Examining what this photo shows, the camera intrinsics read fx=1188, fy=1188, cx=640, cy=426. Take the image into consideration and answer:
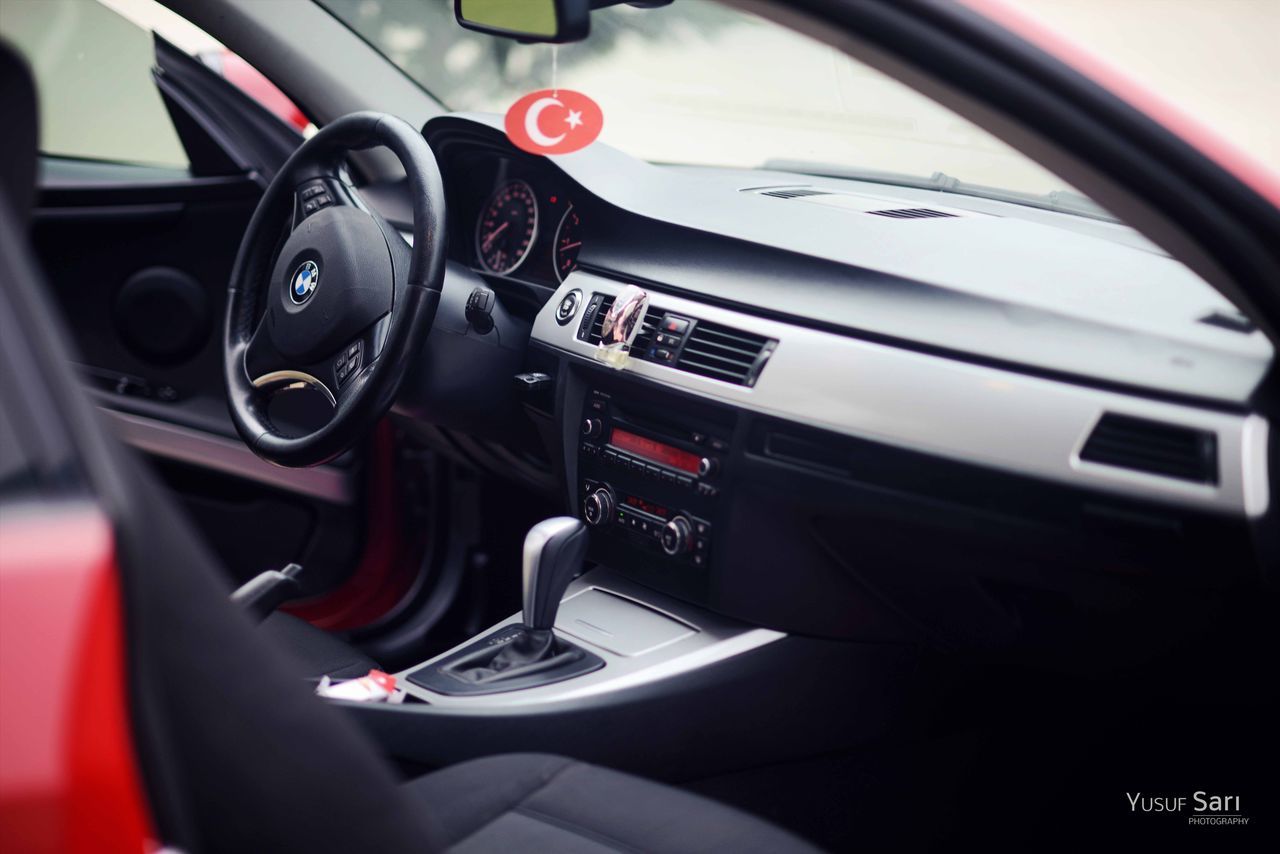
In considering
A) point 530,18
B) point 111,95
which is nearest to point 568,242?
point 530,18

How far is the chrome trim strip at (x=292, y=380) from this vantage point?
1891 mm

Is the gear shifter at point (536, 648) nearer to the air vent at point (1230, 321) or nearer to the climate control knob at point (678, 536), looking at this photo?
the climate control knob at point (678, 536)

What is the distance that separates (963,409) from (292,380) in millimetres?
1077

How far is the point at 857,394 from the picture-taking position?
1.58 meters

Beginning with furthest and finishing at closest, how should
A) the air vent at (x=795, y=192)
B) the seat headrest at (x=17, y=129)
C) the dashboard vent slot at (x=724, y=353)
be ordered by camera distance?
the air vent at (x=795, y=192) → the dashboard vent slot at (x=724, y=353) → the seat headrest at (x=17, y=129)

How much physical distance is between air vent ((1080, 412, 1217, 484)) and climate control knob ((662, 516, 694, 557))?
64cm

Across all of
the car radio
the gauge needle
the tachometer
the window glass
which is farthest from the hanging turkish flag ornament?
the window glass

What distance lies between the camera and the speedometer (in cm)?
216

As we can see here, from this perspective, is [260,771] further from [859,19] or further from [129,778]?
[859,19]

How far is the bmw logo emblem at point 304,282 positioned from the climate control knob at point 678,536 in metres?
0.68

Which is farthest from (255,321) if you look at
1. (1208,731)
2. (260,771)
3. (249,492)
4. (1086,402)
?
(1208,731)

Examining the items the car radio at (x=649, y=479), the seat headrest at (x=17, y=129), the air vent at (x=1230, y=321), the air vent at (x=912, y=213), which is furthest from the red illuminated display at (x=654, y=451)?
the seat headrest at (x=17, y=129)

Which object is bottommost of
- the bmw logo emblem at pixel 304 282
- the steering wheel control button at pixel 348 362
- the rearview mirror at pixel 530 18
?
the steering wheel control button at pixel 348 362

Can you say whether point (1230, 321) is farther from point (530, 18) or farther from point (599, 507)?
point (599, 507)
